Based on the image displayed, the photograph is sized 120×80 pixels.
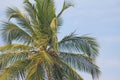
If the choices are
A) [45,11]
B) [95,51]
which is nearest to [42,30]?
[45,11]

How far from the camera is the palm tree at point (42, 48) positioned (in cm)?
2811

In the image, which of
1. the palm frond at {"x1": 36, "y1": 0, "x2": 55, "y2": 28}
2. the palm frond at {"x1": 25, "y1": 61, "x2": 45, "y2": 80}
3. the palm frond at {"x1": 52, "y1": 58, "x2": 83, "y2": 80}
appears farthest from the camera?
Answer: the palm frond at {"x1": 36, "y1": 0, "x2": 55, "y2": 28}

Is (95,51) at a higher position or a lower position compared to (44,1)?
lower

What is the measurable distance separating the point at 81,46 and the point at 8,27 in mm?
4298

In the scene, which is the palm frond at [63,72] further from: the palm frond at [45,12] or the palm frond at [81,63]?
the palm frond at [45,12]

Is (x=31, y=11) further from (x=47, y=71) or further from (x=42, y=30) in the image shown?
(x=47, y=71)

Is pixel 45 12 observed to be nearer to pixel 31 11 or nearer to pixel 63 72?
pixel 31 11

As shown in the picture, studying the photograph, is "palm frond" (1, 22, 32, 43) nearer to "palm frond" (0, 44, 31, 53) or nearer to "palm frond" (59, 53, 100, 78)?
"palm frond" (0, 44, 31, 53)

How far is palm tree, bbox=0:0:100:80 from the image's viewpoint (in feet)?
92.2

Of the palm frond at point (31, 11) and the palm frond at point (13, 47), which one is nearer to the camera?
the palm frond at point (13, 47)

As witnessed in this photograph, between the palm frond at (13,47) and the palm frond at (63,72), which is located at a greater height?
the palm frond at (13,47)

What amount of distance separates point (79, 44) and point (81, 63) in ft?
3.57

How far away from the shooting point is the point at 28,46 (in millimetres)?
28875

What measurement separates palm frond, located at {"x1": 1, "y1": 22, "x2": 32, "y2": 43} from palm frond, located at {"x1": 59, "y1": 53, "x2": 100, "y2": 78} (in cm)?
230
